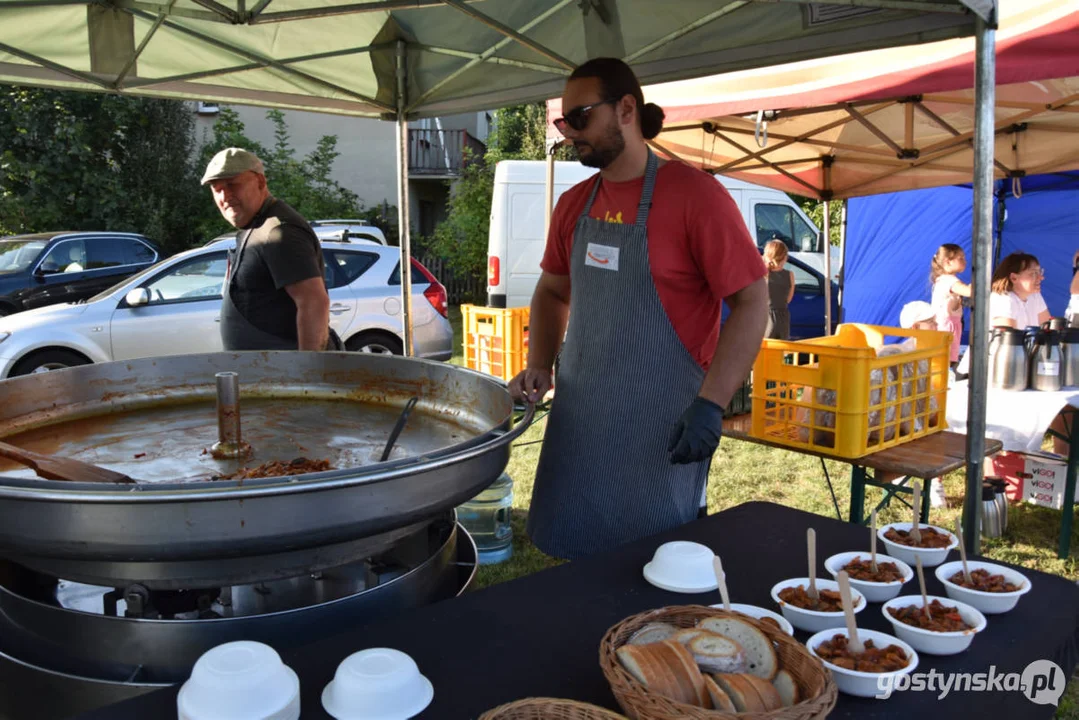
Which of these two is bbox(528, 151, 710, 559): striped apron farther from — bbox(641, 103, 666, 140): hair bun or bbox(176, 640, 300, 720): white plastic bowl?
bbox(176, 640, 300, 720): white plastic bowl

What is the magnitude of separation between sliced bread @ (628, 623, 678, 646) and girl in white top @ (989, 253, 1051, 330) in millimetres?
4279

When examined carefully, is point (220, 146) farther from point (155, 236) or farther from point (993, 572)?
point (993, 572)

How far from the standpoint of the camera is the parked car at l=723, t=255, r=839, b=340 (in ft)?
29.3

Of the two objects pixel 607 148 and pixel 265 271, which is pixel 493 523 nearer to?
pixel 265 271

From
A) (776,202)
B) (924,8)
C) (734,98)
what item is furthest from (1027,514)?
(776,202)

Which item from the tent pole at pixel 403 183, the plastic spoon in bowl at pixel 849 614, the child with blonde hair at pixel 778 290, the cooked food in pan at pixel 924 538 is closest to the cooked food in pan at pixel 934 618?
the plastic spoon in bowl at pixel 849 614

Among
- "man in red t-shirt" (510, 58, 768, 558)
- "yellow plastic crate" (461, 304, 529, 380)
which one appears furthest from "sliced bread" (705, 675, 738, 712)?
"yellow plastic crate" (461, 304, 529, 380)

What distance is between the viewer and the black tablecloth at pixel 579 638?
108 centimetres

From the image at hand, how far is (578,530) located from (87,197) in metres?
14.9

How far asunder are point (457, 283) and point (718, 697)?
15238mm

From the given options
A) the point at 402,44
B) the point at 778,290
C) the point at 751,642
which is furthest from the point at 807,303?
the point at 751,642

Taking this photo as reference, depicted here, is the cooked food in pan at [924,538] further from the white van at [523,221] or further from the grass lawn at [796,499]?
the white van at [523,221]

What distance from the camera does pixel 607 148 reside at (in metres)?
2.02

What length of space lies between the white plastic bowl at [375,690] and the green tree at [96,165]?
1508 centimetres
